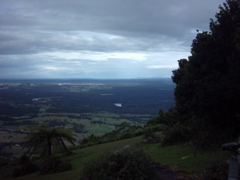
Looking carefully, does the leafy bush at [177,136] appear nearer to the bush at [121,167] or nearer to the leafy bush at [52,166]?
the leafy bush at [52,166]

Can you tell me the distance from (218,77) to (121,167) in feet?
14.3

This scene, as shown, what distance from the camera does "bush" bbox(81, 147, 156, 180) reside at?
553 centimetres

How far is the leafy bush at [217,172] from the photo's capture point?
515cm

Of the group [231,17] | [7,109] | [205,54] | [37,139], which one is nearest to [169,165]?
[205,54]

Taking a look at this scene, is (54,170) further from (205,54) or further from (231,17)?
(231,17)

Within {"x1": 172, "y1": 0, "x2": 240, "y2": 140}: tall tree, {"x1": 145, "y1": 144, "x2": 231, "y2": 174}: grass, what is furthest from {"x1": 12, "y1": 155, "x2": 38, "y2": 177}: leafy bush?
{"x1": 172, "y1": 0, "x2": 240, "y2": 140}: tall tree

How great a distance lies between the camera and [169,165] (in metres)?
7.65

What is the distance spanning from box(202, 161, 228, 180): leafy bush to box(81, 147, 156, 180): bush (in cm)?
129

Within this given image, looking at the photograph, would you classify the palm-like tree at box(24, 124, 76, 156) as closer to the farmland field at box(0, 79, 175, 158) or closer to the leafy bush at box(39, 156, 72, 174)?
the leafy bush at box(39, 156, 72, 174)

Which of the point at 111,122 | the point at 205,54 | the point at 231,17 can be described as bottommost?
the point at 111,122

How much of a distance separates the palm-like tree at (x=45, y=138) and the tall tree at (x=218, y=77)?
610 cm

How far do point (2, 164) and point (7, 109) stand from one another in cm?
2362

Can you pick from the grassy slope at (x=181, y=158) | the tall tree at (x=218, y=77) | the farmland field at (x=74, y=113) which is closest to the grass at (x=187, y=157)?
the grassy slope at (x=181, y=158)

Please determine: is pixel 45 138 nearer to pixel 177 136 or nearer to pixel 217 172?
pixel 177 136
